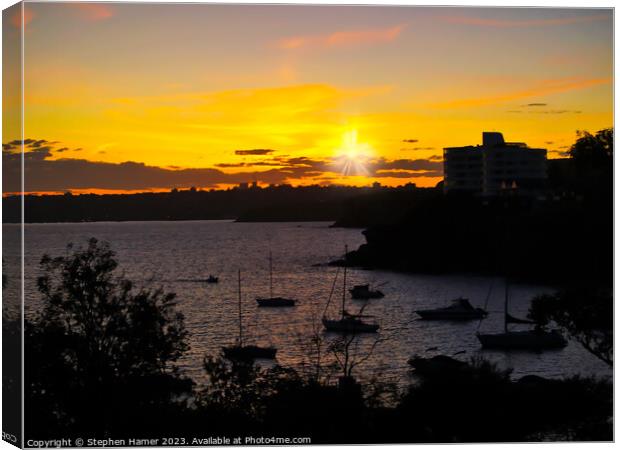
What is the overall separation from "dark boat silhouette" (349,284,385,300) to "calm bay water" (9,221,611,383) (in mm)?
323

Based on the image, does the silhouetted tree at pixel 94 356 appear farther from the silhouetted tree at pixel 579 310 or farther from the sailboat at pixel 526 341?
the sailboat at pixel 526 341

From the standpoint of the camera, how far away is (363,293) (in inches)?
1141

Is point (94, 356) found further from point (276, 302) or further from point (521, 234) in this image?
point (276, 302)

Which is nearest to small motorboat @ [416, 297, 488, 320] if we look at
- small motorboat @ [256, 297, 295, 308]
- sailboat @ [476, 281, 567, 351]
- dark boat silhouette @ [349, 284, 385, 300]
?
dark boat silhouette @ [349, 284, 385, 300]

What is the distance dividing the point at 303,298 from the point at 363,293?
11.3ft

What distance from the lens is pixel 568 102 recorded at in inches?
377

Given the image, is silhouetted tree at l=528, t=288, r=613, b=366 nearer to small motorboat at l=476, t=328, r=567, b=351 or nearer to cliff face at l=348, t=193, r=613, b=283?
cliff face at l=348, t=193, r=613, b=283

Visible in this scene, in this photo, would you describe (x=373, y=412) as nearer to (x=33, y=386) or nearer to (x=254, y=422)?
(x=254, y=422)

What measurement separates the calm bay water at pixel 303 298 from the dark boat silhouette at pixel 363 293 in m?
0.32

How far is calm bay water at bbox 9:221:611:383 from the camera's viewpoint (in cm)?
1688

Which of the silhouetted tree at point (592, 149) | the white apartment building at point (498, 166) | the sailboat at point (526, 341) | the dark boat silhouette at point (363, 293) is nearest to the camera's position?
the silhouetted tree at point (592, 149)

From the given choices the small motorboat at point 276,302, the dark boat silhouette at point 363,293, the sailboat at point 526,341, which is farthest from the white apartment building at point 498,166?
the small motorboat at point 276,302

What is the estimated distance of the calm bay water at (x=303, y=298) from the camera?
55.4 ft

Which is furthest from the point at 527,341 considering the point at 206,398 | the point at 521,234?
the point at 206,398
